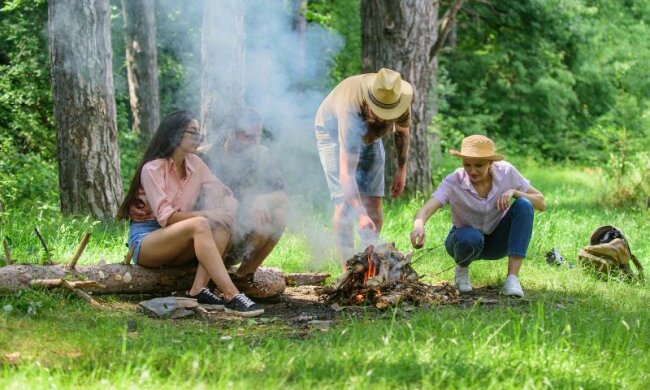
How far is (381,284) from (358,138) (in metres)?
1.18

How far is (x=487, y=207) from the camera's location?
247 inches

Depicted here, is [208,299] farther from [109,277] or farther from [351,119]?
[351,119]

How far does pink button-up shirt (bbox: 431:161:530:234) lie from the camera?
6254 mm

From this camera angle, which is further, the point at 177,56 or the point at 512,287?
the point at 177,56

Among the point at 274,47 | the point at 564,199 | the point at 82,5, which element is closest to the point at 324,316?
the point at 82,5

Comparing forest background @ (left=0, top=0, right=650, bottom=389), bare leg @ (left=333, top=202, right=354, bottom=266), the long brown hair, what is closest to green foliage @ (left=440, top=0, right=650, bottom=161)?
forest background @ (left=0, top=0, right=650, bottom=389)

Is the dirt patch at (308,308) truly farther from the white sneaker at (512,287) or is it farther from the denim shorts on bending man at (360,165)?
the denim shorts on bending man at (360,165)

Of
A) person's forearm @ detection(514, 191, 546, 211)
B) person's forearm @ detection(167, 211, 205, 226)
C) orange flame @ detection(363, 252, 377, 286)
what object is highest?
person's forearm @ detection(167, 211, 205, 226)

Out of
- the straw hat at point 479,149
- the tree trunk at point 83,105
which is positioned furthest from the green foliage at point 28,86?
the straw hat at point 479,149

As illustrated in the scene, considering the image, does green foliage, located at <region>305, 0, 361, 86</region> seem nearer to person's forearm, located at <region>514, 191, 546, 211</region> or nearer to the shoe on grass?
person's forearm, located at <region>514, 191, 546, 211</region>

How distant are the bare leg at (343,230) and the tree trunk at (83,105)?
2.80m

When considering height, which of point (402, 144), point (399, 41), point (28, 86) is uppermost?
point (399, 41)

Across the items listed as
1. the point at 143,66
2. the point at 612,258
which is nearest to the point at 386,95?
the point at 612,258

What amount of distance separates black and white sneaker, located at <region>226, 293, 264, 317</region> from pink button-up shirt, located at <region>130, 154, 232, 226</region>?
0.65 m
